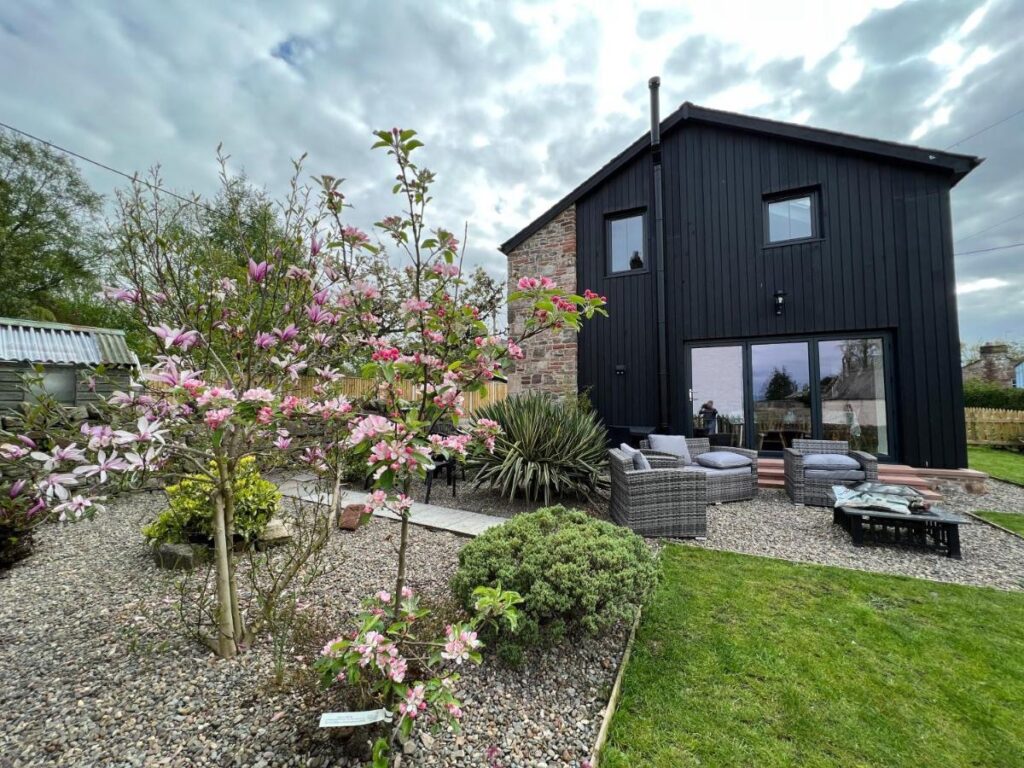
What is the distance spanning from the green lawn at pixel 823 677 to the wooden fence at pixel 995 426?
35.6 feet

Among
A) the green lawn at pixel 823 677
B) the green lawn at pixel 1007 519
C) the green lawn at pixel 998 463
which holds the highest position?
the green lawn at pixel 998 463

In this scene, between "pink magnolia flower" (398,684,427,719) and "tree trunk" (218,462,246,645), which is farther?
A: "tree trunk" (218,462,246,645)

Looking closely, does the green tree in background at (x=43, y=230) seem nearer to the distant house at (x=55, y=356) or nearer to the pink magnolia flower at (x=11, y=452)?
the distant house at (x=55, y=356)

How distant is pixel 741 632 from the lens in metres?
2.21

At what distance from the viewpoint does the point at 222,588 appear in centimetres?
184

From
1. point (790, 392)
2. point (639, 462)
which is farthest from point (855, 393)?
point (639, 462)

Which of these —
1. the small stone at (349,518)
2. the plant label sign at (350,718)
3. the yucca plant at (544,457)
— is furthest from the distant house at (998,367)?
the plant label sign at (350,718)

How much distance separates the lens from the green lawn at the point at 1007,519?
3984 mm

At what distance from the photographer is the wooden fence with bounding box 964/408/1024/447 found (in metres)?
9.48

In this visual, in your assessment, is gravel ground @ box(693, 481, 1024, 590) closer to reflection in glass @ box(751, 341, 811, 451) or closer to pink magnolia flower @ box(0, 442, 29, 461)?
reflection in glass @ box(751, 341, 811, 451)

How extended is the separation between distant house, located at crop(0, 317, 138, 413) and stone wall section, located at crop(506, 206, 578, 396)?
19.5 feet

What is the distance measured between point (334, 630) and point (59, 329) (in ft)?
27.0

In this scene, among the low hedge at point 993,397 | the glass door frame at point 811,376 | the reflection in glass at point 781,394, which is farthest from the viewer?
the low hedge at point 993,397

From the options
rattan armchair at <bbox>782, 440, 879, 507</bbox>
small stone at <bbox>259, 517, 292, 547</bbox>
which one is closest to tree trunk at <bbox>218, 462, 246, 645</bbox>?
small stone at <bbox>259, 517, 292, 547</bbox>
